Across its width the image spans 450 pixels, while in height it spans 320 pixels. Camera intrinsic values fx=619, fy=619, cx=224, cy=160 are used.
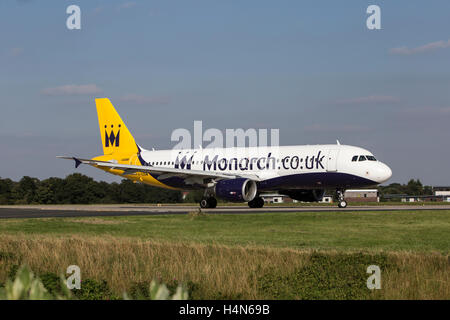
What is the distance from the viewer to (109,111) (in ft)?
177

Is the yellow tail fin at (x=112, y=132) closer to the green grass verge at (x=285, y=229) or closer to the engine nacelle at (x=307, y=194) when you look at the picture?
the engine nacelle at (x=307, y=194)

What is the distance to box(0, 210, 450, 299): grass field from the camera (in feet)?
39.9

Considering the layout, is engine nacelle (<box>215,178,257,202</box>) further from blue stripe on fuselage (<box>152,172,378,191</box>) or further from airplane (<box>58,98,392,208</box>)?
blue stripe on fuselage (<box>152,172,378,191</box>)

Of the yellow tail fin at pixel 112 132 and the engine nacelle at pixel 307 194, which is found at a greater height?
the yellow tail fin at pixel 112 132

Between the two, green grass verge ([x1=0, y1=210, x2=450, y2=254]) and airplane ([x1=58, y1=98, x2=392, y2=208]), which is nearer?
green grass verge ([x1=0, y1=210, x2=450, y2=254])

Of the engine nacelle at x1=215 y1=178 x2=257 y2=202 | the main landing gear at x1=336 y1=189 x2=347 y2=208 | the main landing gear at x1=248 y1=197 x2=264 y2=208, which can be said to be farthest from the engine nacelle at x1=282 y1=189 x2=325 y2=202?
the engine nacelle at x1=215 y1=178 x2=257 y2=202

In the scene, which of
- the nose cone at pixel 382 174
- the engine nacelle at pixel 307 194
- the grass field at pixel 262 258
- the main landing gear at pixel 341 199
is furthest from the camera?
the engine nacelle at pixel 307 194

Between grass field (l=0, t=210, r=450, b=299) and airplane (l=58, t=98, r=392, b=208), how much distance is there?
15071 mm

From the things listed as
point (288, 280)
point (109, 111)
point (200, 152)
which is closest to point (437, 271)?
point (288, 280)

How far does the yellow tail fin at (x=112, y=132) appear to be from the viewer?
52719mm

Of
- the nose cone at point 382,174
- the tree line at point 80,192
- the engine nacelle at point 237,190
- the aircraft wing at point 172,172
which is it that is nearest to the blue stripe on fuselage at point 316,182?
the nose cone at point 382,174

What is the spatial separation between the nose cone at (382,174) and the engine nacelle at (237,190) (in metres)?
8.21

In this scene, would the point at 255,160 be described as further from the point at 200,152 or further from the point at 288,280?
the point at 288,280

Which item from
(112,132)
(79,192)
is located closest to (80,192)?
(79,192)
